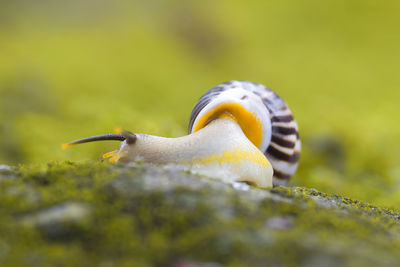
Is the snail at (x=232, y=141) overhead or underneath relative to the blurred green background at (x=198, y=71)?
underneath

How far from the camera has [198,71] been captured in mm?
11328

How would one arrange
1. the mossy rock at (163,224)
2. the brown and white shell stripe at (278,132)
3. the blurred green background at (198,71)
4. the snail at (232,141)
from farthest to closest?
the blurred green background at (198,71)
the brown and white shell stripe at (278,132)
the snail at (232,141)
the mossy rock at (163,224)

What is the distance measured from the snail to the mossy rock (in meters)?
0.67

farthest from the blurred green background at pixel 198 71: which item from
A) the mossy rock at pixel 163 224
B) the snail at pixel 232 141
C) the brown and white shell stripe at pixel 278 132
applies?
the mossy rock at pixel 163 224

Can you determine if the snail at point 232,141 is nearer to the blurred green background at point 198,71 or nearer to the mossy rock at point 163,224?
the mossy rock at point 163,224

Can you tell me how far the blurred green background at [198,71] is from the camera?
6.33 m

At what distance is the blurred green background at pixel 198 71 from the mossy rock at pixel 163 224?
3489mm

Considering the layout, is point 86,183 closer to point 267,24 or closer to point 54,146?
point 54,146

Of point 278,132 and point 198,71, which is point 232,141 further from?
point 198,71

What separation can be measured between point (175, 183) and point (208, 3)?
526 inches

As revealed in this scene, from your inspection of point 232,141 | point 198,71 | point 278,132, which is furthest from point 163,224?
point 198,71

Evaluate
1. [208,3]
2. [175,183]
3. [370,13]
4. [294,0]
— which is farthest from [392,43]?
[175,183]

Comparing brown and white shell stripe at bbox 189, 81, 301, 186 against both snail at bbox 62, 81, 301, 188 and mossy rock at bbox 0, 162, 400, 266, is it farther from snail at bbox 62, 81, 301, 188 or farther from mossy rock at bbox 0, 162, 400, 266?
mossy rock at bbox 0, 162, 400, 266

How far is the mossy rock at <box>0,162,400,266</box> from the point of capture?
146cm
